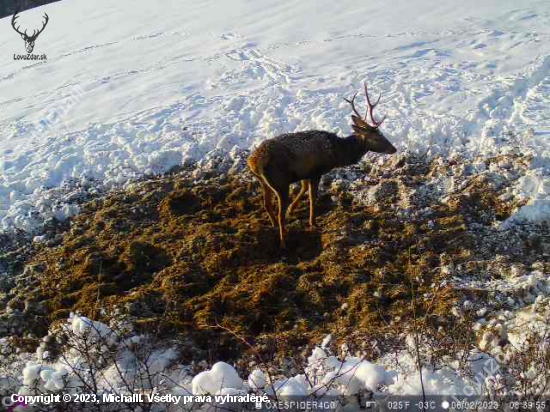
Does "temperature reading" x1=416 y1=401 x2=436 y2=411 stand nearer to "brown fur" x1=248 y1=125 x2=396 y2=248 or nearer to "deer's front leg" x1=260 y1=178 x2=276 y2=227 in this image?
"brown fur" x1=248 y1=125 x2=396 y2=248

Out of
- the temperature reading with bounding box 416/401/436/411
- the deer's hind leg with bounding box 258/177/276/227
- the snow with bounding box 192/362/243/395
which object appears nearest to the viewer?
the temperature reading with bounding box 416/401/436/411

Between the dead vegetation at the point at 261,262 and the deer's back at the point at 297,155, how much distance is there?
0.88 meters

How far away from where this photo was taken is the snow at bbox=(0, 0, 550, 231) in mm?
8984

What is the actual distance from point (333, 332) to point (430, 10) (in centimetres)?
1629

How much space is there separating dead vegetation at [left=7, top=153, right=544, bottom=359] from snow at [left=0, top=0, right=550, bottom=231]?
3.52ft

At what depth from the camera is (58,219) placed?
8219 mm

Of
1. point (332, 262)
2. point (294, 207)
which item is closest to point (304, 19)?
point (294, 207)

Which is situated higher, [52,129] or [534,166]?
[52,129]

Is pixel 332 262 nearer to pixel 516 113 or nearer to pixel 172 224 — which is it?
pixel 172 224

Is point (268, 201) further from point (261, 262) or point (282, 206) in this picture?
point (261, 262)

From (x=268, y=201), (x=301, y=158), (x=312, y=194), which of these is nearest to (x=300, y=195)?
(x=312, y=194)

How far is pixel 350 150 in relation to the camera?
720 centimetres

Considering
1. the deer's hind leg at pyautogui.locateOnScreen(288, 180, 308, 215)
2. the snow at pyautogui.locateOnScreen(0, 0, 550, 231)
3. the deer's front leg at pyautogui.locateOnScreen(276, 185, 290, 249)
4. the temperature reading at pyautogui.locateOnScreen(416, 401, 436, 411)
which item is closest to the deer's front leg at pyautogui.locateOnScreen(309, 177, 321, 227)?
the deer's hind leg at pyautogui.locateOnScreen(288, 180, 308, 215)

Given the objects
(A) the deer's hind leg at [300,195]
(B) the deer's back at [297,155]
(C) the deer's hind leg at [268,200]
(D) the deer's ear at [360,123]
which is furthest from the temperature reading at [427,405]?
(D) the deer's ear at [360,123]
